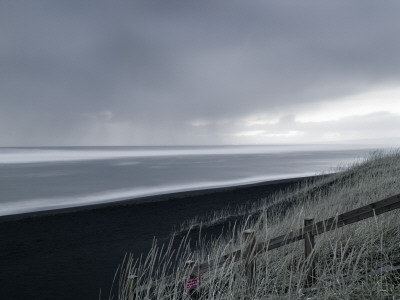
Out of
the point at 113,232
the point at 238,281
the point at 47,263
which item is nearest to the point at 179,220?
the point at 113,232

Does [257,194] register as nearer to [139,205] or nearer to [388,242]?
[139,205]

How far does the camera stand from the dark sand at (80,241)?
32.1 ft

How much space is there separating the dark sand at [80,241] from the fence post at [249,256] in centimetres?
583

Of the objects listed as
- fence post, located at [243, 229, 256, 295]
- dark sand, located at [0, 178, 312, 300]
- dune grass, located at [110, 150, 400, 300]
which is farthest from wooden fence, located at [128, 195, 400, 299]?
dark sand, located at [0, 178, 312, 300]

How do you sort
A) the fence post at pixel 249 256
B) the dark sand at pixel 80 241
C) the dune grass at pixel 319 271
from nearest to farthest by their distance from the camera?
the dune grass at pixel 319 271
the fence post at pixel 249 256
the dark sand at pixel 80 241

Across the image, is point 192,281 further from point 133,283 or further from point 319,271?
point 319,271

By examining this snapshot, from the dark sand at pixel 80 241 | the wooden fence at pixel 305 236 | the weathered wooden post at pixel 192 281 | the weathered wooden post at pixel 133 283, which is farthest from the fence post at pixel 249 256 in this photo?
the dark sand at pixel 80 241

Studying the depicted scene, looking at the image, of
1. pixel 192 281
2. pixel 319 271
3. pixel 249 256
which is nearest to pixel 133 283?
pixel 192 281

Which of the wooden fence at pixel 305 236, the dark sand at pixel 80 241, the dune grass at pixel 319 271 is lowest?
the dark sand at pixel 80 241

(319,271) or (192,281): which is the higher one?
(192,281)

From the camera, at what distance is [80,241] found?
13875mm

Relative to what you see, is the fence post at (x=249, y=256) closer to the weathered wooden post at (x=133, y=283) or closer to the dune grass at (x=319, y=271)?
the dune grass at (x=319, y=271)

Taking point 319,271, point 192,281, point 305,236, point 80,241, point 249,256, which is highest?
point 305,236

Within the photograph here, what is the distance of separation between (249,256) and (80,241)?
11.0 meters
